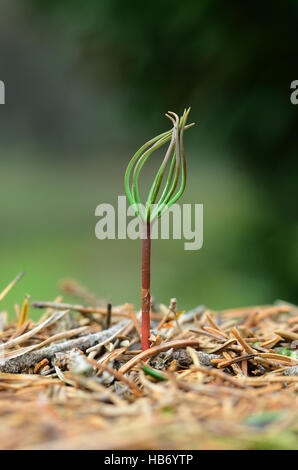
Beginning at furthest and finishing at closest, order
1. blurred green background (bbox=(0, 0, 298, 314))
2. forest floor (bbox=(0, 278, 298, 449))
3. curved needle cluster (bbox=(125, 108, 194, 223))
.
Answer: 1. blurred green background (bbox=(0, 0, 298, 314))
2. curved needle cluster (bbox=(125, 108, 194, 223))
3. forest floor (bbox=(0, 278, 298, 449))

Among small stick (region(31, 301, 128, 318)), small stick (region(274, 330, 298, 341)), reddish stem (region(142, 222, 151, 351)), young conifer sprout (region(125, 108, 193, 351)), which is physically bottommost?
small stick (region(274, 330, 298, 341))

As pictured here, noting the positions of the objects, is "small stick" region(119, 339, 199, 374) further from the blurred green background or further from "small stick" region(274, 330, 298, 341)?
the blurred green background

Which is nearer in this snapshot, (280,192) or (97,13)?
(97,13)

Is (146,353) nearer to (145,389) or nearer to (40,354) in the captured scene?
(145,389)

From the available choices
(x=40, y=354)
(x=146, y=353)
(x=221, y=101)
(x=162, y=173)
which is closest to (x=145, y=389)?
(x=146, y=353)

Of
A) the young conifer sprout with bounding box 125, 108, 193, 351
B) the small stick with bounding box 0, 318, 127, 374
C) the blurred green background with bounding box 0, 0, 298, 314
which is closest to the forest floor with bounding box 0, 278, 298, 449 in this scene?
the small stick with bounding box 0, 318, 127, 374

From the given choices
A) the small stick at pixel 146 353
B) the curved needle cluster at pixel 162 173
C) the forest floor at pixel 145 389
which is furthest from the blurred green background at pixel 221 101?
the small stick at pixel 146 353

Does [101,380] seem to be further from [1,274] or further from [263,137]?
[1,274]

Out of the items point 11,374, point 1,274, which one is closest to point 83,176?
point 1,274
